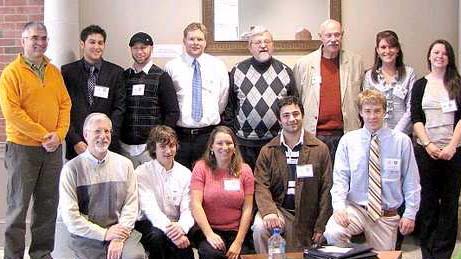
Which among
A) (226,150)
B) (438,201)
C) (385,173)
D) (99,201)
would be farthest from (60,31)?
(438,201)

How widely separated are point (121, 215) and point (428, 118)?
7.30 ft

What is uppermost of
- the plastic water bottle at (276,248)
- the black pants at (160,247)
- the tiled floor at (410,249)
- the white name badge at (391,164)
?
the white name badge at (391,164)

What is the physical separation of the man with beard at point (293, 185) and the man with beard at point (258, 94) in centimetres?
40

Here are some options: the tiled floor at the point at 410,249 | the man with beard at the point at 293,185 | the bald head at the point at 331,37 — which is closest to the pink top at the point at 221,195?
the man with beard at the point at 293,185

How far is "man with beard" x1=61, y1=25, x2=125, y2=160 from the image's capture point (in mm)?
4184

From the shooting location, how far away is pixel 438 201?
4.11 m

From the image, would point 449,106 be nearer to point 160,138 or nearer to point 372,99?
point 372,99

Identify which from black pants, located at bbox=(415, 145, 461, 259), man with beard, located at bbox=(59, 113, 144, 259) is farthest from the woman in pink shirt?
black pants, located at bbox=(415, 145, 461, 259)

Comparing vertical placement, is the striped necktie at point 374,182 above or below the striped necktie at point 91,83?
below

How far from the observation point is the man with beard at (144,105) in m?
4.21

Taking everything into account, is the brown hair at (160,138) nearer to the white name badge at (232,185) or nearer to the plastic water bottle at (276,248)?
the white name badge at (232,185)

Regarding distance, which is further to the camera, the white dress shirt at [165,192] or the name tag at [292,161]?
the name tag at [292,161]

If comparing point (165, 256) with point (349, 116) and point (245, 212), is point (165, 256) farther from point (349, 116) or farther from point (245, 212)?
point (349, 116)

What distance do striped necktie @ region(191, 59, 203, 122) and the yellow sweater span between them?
917 mm
